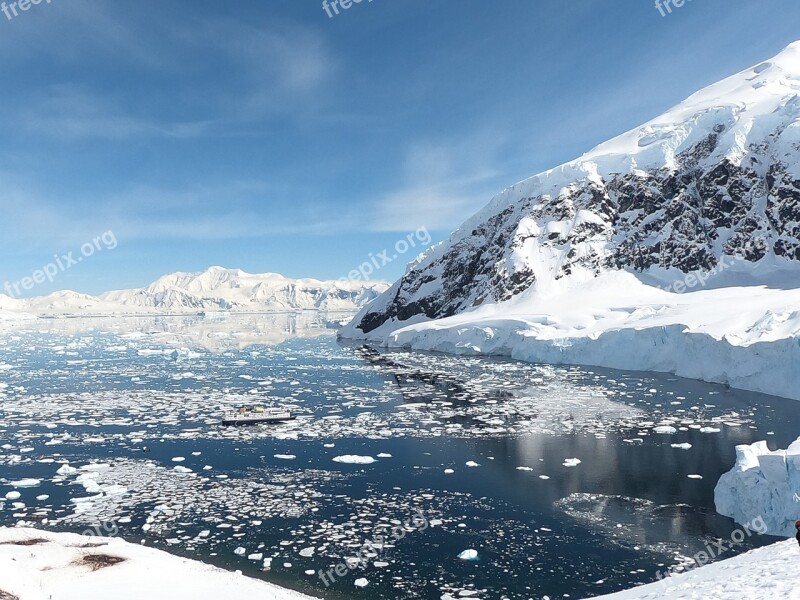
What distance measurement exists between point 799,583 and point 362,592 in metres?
8.82

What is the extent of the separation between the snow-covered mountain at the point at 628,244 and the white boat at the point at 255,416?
34597mm

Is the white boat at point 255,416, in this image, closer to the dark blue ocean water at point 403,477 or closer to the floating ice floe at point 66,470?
the dark blue ocean water at point 403,477

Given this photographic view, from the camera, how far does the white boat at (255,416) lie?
2994 centimetres

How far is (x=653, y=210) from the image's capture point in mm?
89250

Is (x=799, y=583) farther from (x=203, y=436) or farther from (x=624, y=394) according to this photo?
(x=624, y=394)

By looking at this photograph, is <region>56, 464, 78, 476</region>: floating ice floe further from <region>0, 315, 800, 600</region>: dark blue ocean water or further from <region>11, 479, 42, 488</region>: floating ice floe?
<region>11, 479, 42, 488</region>: floating ice floe

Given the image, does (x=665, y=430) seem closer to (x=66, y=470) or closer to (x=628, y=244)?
(x=66, y=470)

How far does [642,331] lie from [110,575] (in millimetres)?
48856

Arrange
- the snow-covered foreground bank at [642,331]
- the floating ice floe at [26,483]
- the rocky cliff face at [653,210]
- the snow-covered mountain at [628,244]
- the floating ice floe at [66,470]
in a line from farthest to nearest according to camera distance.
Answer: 1. the rocky cliff face at [653,210]
2. the snow-covered mountain at [628,244]
3. the snow-covered foreground bank at [642,331]
4. the floating ice floe at [66,470]
5. the floating ice floe at [26,483]

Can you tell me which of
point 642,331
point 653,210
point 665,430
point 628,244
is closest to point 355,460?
point 665,430

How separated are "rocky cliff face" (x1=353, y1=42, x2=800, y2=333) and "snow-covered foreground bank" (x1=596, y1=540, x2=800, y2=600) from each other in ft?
237

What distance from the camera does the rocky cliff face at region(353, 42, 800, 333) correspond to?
79500 mm

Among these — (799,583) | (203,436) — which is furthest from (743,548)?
(203,436)

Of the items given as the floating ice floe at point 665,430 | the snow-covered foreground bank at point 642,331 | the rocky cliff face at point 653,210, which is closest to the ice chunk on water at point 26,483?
the floating ice floe at point 665,430
